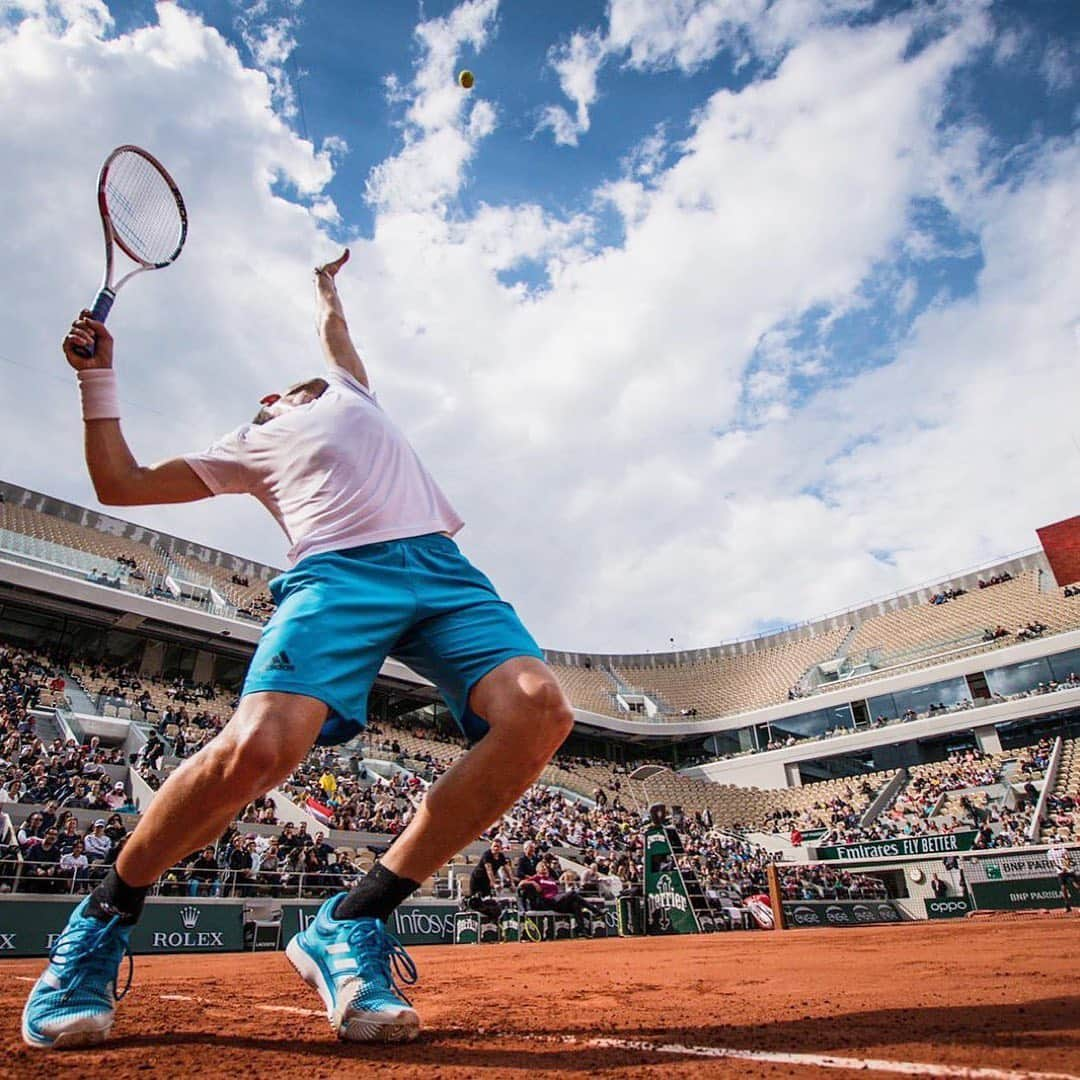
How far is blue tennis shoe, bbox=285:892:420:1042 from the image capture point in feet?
6.84

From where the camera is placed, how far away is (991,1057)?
1666 mm

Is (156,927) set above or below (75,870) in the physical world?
below

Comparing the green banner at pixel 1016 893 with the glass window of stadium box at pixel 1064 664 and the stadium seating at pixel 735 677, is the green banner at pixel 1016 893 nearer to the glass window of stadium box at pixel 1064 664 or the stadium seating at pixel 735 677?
the glass window of stadium box at pixel 1064 664

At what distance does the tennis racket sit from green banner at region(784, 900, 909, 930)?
1449 cm

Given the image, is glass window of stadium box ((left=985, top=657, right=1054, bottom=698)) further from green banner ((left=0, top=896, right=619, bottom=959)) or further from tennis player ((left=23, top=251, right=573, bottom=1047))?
tennis player ((left=23, top=251, right=573, bottom=1047))

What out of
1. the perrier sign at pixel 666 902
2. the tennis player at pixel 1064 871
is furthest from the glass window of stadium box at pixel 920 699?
the perrier sign at pixel 666 902

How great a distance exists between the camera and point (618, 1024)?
2387mm

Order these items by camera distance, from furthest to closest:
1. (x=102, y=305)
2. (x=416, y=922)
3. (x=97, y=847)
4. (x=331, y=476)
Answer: (x=416, y=922)
(x=97, y=847)
(x=102, y=305)
(x=331, y=476)

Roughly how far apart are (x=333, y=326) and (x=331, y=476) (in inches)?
41.6

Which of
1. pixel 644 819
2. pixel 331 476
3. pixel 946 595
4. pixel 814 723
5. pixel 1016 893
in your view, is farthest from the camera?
pixel 946 595

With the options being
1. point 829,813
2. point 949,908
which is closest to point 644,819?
point 829,813

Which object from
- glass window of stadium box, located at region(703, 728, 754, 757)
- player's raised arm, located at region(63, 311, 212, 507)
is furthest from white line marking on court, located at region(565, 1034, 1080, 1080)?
Answer: glass window of stadium box, located at region(703, 728, 754, 757)

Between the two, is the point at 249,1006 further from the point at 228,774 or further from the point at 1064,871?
the point at 1064,871

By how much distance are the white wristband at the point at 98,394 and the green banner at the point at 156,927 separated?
339 inches
